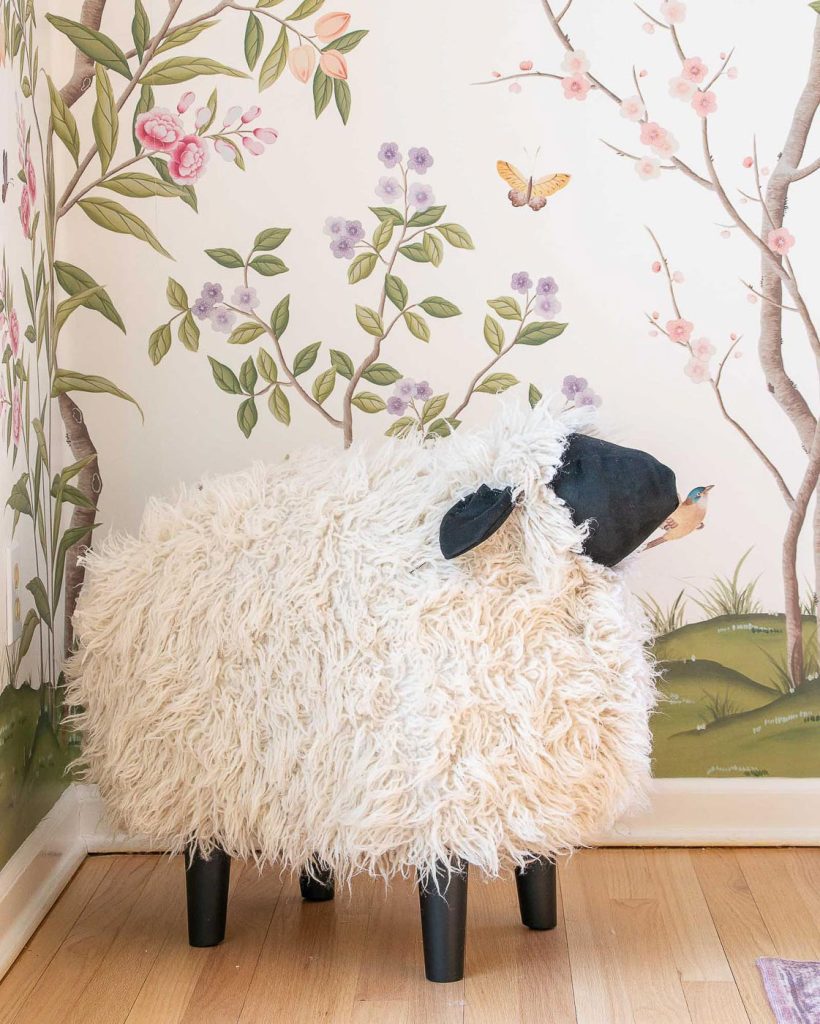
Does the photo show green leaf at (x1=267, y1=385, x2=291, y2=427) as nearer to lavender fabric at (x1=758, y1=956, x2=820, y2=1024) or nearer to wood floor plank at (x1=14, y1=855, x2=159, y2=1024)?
wood floor plank at (x1=14, y1=855, x2=159, y2=1024)

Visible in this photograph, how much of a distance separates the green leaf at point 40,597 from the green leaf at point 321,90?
3.08 ft

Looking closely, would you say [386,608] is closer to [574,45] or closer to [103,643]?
[103,643]

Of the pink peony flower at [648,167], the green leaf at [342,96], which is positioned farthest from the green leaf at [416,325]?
the pink peony flower at [648,167]

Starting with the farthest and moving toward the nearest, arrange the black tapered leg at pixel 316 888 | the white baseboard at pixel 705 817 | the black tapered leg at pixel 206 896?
1. the white baseboard at pixel 705 817
2. the black tapered leg at pixel 316 888
3. the black tapered leg at pixel 206 896

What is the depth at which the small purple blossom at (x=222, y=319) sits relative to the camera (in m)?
1.96

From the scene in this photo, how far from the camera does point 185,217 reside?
1939 millimetres

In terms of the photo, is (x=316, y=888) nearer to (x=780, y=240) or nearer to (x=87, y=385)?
(x=87, y=385)

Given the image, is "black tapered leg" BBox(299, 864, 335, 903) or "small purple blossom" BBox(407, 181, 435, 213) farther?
"small purple blossom" BBox(407, 181, 435, 213)

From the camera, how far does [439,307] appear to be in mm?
1955

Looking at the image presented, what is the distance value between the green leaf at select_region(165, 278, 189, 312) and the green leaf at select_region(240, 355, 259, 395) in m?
0.15

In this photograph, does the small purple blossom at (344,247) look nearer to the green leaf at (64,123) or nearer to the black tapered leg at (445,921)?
the green leaf at (64,123)

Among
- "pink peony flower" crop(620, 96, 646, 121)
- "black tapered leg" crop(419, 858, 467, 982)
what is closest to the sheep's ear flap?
"black tapered leg" crop(419, 858, 467, 982)

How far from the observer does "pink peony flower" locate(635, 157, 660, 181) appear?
192cm

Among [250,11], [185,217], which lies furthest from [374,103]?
[185,217]
